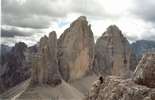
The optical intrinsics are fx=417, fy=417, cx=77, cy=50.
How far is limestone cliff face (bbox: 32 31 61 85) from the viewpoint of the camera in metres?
172

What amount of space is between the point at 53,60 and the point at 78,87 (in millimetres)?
19526

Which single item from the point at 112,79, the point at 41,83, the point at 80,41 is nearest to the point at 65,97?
the point at 41,83

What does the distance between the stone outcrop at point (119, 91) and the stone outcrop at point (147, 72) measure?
34 cm

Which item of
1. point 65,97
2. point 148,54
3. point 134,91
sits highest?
point 148,54

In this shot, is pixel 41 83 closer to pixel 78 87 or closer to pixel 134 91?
pixel 78 87

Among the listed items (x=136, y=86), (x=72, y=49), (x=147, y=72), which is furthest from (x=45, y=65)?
(x=136, y=86)

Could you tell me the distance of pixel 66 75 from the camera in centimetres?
19412

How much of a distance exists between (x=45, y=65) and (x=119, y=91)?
16033 cm

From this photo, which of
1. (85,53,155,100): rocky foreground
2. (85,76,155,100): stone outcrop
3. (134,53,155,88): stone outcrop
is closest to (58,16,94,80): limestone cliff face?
(85,76,155,100): stone outcrop

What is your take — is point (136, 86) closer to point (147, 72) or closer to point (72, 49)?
point (147, 72)

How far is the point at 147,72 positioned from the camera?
16266 mm

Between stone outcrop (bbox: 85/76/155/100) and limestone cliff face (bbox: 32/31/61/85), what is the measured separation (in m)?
152

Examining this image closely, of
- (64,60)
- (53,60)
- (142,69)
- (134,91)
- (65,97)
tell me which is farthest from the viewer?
(64,60)

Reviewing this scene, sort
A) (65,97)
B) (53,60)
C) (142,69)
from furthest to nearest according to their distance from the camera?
(53,60), (65,97), (142,69)
